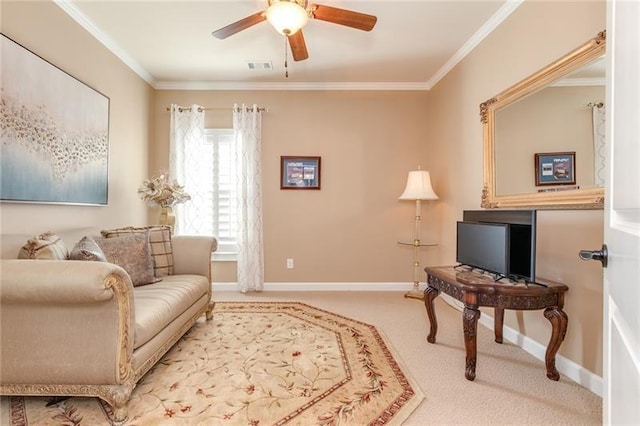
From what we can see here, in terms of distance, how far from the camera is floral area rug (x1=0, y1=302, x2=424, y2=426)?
1.57 meters

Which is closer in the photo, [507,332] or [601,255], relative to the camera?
[601,255]

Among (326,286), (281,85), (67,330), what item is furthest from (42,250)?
(281,85)

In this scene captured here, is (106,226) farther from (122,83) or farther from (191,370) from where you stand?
(191,370)

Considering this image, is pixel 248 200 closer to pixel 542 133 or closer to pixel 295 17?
pixel 295 17

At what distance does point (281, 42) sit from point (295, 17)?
47.2 inches

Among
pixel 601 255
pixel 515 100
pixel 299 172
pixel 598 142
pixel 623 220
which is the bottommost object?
pixel 601 255

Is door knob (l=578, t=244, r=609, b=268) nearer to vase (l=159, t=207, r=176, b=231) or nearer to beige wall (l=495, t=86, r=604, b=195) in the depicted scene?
beige wall (l=495, t=86, r=604, b=195)

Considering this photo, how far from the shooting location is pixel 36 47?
222 cm

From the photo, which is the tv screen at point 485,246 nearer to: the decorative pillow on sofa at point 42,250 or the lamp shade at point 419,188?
the lamp shade at point 419,188

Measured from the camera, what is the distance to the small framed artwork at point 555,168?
6.44ft

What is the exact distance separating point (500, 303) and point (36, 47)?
11.8 ft

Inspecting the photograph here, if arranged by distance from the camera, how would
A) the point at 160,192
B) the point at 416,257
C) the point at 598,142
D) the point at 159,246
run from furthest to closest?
the point at 416,257
the point at 160,192
the point at 159,246
the point at 598,142

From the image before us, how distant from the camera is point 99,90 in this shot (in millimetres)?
2926

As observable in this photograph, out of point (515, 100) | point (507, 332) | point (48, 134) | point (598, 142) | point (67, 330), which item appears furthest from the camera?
point (507, 332)
